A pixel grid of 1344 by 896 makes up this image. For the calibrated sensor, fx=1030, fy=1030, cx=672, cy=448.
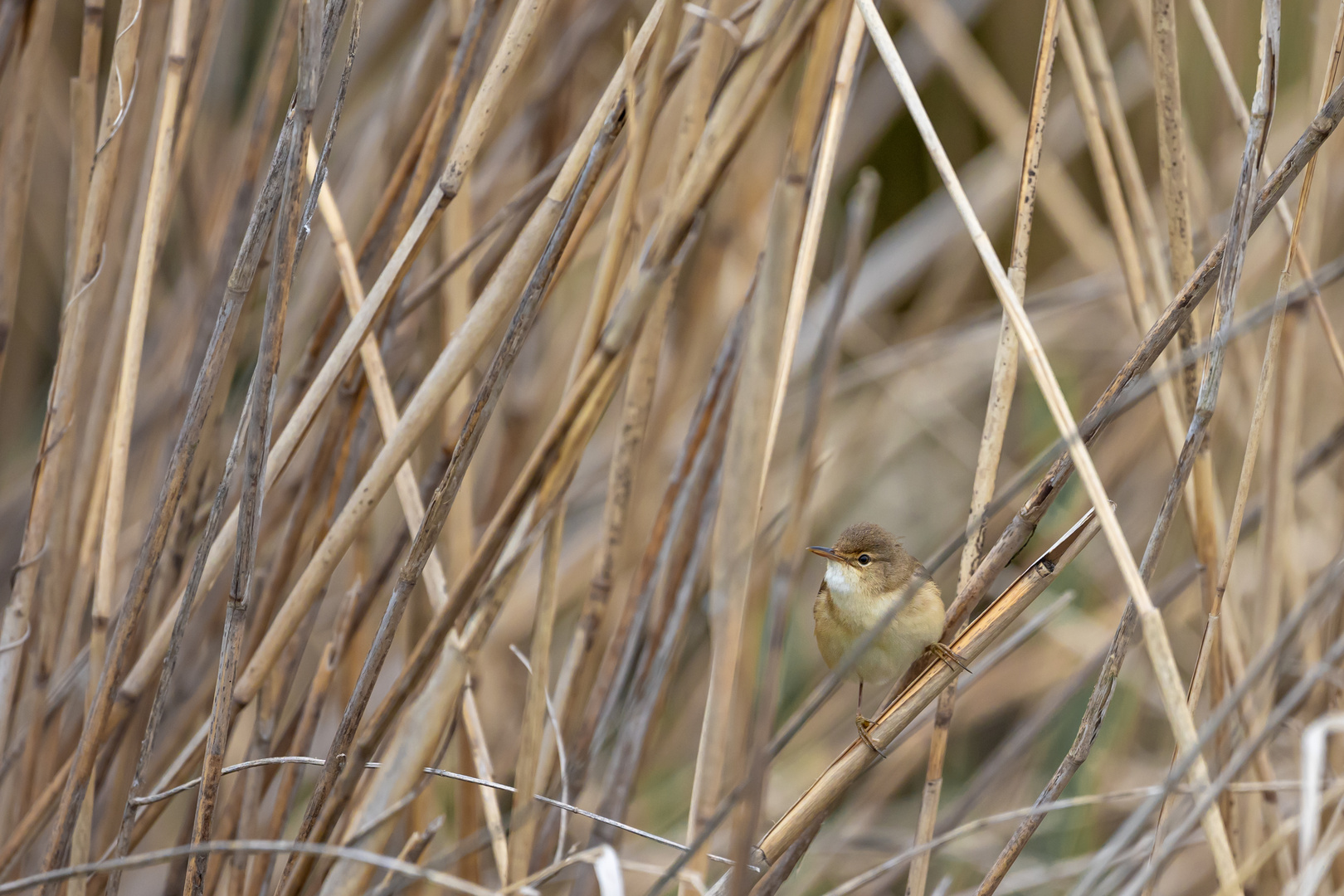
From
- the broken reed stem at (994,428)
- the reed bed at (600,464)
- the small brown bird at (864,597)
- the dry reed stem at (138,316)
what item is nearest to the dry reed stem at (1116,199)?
the reed bed at (600,464)

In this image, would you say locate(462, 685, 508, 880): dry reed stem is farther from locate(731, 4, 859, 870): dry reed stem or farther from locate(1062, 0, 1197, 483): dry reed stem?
locate(1062, 0, 1197, 483): dry reed stem

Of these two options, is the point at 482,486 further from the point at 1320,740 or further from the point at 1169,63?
the point at 1320,740

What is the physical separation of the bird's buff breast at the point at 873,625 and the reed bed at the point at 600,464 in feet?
0.18

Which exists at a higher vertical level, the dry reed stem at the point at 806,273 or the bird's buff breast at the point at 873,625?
the dry reed stem at the point at 806,273

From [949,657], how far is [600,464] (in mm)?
1488

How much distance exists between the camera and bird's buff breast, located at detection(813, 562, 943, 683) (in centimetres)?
150

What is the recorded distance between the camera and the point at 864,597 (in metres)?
1.82

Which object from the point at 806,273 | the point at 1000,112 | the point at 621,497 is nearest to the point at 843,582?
the point at 621,497

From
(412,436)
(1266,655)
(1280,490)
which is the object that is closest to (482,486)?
(412,436)

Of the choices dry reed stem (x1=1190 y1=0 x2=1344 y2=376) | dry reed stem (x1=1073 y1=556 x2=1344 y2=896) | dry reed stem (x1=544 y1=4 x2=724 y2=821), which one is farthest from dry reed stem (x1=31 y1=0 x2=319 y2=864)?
dry reed stem (x1=1190 y1=0 x2=1344 y2=376)

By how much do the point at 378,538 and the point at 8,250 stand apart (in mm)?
1278

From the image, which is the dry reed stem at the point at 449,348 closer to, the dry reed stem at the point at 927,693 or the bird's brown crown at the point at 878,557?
the dry reed stem at the point at 927,693

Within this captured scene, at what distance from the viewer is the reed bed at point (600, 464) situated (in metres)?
1.05

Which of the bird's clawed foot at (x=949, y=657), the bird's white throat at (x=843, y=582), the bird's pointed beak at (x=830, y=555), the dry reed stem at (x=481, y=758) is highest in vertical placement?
the bird's clawed foot at (x=949, y=657)
